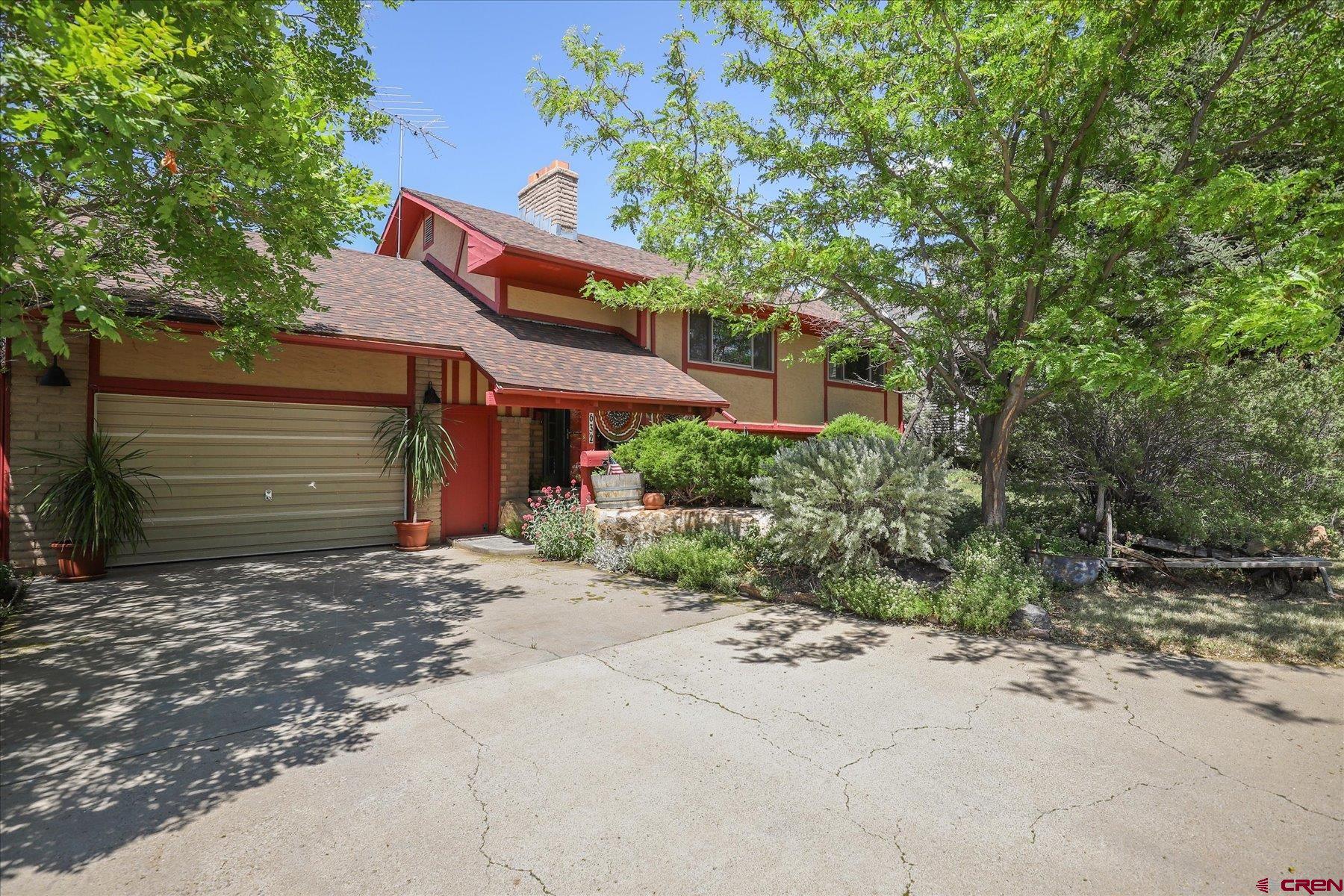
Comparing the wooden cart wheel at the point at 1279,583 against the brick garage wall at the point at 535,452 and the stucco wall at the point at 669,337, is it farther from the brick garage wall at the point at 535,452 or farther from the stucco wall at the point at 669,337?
the brick garage wall at the point at 535,452

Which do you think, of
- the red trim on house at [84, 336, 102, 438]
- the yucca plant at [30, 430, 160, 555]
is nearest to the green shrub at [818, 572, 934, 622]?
the yucca plant at [30, 430, 160, 555]

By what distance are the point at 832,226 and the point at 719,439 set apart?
11.7ft

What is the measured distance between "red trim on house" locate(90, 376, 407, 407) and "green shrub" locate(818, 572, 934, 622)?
783cm

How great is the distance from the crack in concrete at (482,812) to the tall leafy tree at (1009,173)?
5279 mm

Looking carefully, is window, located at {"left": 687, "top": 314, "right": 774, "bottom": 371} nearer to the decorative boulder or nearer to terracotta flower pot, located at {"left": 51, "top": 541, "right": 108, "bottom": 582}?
the decorative boulder

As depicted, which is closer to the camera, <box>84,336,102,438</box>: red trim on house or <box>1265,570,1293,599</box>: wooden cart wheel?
<box>1265,570,1293,599</box>: wooden cart wheel

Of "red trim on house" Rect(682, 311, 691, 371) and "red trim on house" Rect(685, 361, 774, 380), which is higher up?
"red trim on house" Rect(682, 311, 691, 371)

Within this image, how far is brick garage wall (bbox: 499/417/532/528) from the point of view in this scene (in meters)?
11.9

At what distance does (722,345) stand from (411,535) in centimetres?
810

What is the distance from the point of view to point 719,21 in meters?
7.34

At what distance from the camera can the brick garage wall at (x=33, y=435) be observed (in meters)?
7.83

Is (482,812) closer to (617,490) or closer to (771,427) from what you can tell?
(617,490)

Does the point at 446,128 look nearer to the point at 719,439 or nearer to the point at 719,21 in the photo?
the point at 719,21

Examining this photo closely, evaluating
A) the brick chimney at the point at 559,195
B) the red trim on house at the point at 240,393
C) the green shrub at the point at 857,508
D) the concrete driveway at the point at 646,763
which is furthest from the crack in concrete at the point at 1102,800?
the brick chimney at the point at 559,195
